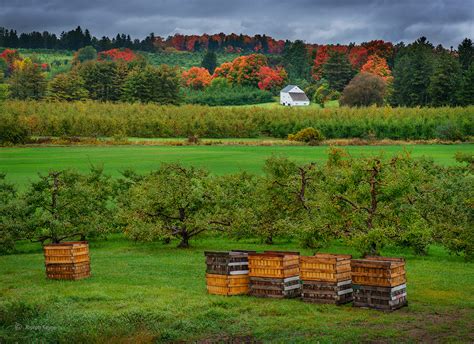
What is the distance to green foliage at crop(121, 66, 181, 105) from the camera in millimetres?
127812

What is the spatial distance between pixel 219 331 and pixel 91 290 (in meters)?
5.62

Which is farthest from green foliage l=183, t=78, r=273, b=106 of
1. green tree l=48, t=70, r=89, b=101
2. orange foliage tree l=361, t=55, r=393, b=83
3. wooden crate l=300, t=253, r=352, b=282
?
wooden crate l=300, t=253, r=352, b=282

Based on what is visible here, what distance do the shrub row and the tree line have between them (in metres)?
59.1

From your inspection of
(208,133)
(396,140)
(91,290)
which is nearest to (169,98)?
(208,133)

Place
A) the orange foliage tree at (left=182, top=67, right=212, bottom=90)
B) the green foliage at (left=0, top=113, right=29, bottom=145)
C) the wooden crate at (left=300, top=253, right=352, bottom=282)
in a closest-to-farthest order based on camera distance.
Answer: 1. the wooden crate at (left=300, top=253, right=352, bottom=282)
2. the green foliage at (left=0, top=113, right=29, bottom=145)
3. the orange foliage tree at (left=182, top=67, right=212, bottom=90)

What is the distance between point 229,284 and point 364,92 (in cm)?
11691

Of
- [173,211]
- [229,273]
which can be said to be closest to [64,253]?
[229,273]

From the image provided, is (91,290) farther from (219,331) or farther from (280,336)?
(280,336)

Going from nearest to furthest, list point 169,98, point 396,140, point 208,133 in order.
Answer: point 396,140 → point 208,133 → point 169,98

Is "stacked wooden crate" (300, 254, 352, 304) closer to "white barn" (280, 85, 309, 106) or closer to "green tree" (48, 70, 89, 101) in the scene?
"green tree" (48, 70, 89, 101)

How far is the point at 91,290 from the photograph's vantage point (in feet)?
71.5

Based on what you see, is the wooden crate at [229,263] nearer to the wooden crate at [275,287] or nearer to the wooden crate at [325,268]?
the wooden crate at [275,287]

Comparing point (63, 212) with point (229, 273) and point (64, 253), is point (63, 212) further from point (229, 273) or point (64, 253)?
point (229, 273)

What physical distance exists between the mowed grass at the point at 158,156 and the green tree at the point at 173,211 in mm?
28989
